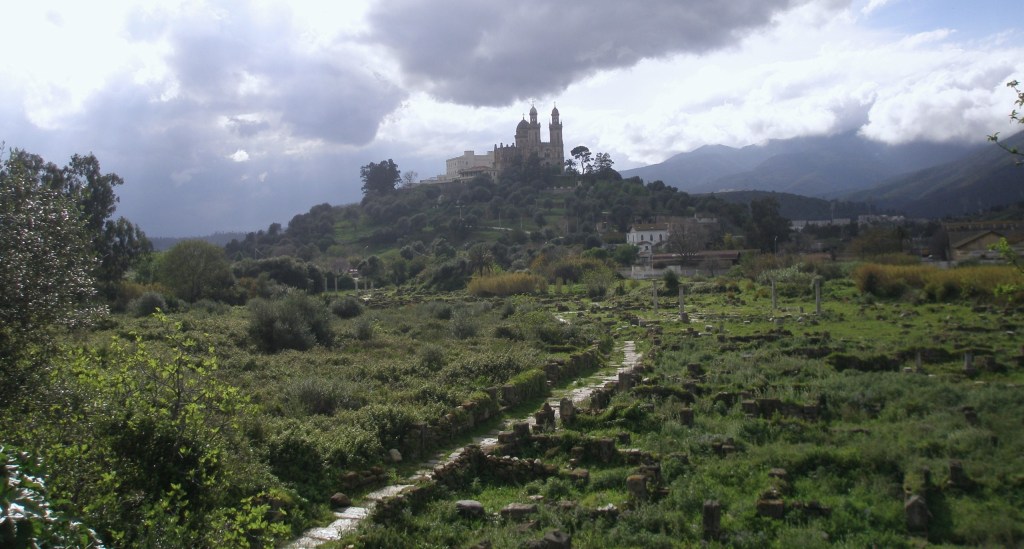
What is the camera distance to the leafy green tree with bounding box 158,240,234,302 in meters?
48.1

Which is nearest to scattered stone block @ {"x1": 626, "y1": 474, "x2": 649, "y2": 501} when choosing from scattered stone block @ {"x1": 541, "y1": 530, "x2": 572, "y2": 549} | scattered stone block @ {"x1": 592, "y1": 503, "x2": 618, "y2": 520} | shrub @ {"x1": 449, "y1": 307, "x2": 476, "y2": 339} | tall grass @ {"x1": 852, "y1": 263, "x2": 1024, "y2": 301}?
scattered stone block @ {"x1": 592, "y1": 503, "x2": 618, "y2": 520}

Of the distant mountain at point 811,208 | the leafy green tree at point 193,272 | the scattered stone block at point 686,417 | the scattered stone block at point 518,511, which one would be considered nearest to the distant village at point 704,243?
the distant mountain at point 811,208

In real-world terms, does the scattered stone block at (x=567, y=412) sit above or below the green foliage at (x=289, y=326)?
below

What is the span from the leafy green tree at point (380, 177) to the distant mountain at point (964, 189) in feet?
326

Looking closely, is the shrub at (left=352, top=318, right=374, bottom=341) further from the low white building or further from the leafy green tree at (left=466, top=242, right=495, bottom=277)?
the low white building

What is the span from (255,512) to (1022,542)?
8046 mm

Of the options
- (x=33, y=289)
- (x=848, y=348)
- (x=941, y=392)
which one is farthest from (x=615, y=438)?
(x=848, y=348)

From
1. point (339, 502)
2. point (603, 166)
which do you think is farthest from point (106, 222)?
point (603, 166)

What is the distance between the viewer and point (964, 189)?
12744 cm

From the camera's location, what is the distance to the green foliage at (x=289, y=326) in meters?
24.1

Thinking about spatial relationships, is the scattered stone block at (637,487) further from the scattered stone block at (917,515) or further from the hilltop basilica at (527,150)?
the hilltop basilica at (527,150)

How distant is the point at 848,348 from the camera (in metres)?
21.5

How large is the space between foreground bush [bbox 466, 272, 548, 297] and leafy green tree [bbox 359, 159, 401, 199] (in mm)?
89077

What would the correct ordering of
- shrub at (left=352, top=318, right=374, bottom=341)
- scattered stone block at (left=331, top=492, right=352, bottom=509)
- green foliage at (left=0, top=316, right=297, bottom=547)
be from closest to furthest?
green foliage at (left=0, top=316, right=297, bottom=547) < scattered stone block at (left=331, top=492, right=352, bottom=509) < shrub at (left=352, top=318, right=374, bottom=341)
